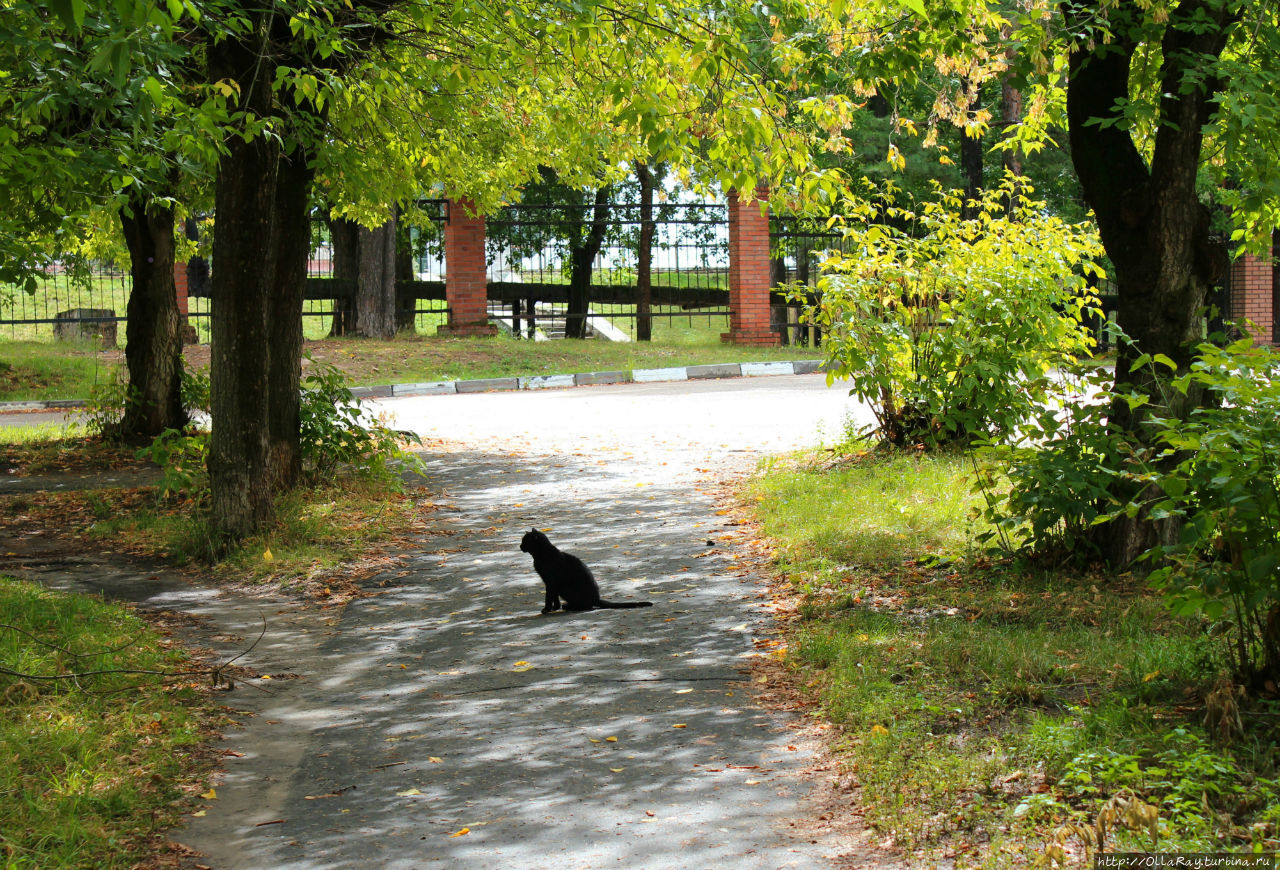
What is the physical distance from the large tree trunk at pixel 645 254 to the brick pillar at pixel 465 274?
356cm

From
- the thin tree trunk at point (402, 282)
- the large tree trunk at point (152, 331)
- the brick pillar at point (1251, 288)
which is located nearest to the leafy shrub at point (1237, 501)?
the large tree trunk at point (152, 331)

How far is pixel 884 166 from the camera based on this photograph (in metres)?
24.2

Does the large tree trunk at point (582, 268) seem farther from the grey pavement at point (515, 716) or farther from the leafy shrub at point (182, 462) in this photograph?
the leafy shrub at point (182, 462)

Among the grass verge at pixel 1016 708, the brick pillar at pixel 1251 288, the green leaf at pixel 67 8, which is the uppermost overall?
the brick pillar at pixel 1251 288

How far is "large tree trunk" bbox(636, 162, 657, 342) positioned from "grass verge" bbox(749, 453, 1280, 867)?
18.1 metres

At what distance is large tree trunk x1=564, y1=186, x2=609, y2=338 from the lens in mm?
25344

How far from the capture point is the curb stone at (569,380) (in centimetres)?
1855

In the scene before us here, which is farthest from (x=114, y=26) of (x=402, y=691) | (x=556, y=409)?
(x=556, y=409)

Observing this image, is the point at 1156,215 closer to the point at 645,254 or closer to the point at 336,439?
the point at 336,439

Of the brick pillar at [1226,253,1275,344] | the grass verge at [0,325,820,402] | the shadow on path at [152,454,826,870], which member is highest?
the brick pillar at [1226,253,1275,344]

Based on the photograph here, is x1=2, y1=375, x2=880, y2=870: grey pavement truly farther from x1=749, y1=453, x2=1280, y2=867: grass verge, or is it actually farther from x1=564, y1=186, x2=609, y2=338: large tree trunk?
x1=564, y1=186, x2=609, y2=338: large tree trunk

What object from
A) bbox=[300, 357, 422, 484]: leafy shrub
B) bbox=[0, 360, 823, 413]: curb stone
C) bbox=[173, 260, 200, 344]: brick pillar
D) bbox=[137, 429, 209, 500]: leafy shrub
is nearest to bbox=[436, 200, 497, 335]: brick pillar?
bbox=[0, 360, 823, 413]: curb stone

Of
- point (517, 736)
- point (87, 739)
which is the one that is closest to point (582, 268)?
point (517, 736)

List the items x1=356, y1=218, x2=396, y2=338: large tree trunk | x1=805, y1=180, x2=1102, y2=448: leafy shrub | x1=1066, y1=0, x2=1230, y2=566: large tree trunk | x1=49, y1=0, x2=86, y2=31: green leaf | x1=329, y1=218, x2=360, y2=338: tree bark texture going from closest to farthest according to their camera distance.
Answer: x1=49, y1=0, x2=86, y2=31: green leaf < x1=1066, y1=0, x2=1230, y2=566: large tree trunk < x1=805, y1=180, x2=1102, y2=448: leafy shrub < x1=356, y1=218, x2=396, y2=338: large tree trunk < x1=329, y1=218, x2=360, y2=338: tree bark texture
